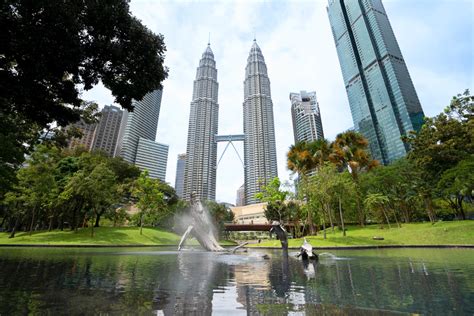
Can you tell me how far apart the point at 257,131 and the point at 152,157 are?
203 ft

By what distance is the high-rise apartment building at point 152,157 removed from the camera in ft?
454

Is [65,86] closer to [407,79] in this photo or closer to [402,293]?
[402,293]

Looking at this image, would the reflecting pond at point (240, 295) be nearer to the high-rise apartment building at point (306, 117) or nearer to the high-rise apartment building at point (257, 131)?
the high-rise apartment building at point (306, 117)

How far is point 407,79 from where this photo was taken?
115 metres

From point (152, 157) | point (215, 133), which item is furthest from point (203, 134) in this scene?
point (152, 157)

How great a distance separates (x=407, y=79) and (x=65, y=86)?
449ft

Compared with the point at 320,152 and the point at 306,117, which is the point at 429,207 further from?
the point at 306,117

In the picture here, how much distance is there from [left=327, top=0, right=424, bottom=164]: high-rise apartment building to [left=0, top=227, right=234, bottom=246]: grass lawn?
101 m

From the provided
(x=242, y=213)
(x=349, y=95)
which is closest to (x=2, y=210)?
(x=242, y=213)

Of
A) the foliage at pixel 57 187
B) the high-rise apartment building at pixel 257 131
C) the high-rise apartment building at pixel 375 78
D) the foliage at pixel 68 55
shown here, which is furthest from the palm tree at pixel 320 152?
the high-rise apartment building at pixel 257 131

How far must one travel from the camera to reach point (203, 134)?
490ft

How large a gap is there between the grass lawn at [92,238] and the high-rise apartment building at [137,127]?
8420 centimetres

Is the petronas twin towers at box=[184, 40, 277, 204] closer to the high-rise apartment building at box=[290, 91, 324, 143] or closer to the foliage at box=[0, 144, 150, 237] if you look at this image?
the high-rise apartment building at box=[290, 91, 324, 143]

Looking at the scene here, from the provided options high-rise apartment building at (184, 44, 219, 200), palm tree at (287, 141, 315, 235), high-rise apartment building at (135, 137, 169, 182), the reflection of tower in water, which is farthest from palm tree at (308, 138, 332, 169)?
high-rise apartment building at (135, 137, 169, 182)
